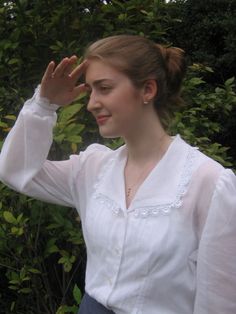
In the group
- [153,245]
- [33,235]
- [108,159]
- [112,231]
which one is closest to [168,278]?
[153,245]

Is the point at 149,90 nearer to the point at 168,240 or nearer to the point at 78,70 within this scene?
the point at 78,70

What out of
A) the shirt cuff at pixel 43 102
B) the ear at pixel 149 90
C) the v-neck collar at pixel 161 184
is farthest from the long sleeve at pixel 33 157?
the ear at pixel 149 90

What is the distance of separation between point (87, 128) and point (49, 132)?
1.03 meters

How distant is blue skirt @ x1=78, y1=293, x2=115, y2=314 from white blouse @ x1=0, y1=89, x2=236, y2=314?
42 mm

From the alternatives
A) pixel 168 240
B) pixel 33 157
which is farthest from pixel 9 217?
pixel 168 240

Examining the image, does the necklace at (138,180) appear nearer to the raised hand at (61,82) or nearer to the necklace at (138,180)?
the necklace at (138,180)

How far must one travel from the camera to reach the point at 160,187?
176cm

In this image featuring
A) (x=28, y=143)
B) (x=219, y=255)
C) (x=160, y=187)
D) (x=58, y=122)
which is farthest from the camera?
(x=58, y=122)

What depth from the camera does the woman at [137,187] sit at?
1.65 meters

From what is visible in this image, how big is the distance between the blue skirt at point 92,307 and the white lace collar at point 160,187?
0.30 meters

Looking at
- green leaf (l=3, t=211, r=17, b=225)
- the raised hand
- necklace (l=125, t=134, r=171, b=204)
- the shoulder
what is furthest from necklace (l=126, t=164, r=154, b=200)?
green leaf (l=3, t=211, r=17, b=225)

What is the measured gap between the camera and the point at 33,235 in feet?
9.33

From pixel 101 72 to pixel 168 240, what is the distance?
1.83 ft

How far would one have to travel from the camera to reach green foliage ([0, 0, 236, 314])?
2738 millimetres
